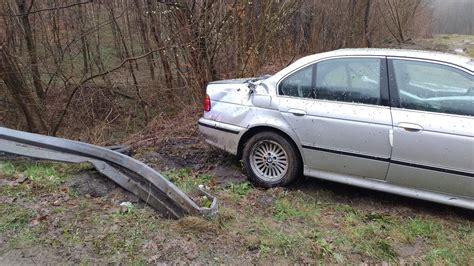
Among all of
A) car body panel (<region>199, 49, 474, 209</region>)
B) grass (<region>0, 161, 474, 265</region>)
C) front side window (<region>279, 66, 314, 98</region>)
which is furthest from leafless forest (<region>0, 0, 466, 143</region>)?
Result: grass (<region>0, 161, 474, 265</region>)

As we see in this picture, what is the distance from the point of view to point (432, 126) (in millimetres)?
4270

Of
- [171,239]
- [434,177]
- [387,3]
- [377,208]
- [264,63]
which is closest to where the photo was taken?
[171,239]

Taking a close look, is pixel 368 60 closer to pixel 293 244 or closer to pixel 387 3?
pixel 293 244

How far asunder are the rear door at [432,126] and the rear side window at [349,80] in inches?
7.6

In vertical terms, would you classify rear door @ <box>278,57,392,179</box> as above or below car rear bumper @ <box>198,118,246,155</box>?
above

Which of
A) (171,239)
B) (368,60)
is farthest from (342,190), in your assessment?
(171,239)

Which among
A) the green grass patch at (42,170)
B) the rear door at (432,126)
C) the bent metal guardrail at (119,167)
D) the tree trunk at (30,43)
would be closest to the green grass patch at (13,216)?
the green grass patch at (42,170)

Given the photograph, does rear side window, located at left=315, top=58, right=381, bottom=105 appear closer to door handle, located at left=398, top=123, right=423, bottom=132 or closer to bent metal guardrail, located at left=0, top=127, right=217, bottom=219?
door handle, located at left=398, top=123, right=423, bottom=132

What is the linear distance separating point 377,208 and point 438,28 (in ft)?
128

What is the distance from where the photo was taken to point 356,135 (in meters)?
4.63

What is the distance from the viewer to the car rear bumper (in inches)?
212

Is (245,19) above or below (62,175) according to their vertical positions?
above

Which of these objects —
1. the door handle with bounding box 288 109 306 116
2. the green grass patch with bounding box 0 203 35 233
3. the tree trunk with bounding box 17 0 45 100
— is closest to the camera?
the green grass patch with bounding box 0 203 35 233

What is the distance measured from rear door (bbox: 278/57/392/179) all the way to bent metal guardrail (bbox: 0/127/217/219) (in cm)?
148
